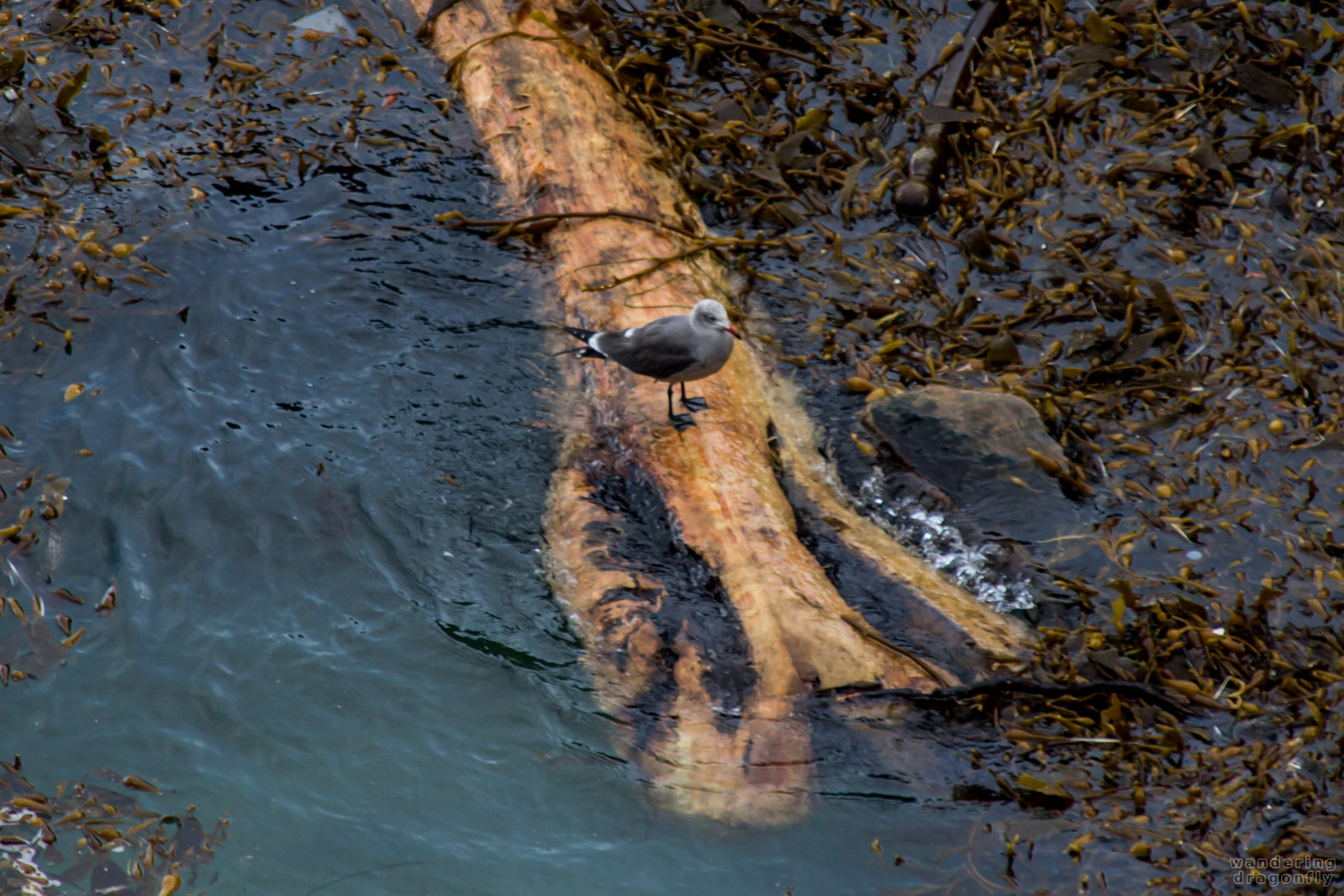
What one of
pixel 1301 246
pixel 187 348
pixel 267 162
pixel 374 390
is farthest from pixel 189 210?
pixel 1301 246

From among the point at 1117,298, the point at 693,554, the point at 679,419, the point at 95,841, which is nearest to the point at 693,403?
the point at 679,419

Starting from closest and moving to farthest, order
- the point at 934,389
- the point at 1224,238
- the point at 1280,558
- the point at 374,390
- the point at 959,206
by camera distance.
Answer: the point at 1280,558 → the point at 934,389 → the point at 374,390 → the point at 1224,238 → the point at 959,206

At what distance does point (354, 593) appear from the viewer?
4324 millimetres

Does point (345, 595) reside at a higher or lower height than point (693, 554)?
lower

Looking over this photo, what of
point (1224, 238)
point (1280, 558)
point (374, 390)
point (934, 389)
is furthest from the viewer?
point (1224, 238)

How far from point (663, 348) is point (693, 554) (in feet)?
3.02

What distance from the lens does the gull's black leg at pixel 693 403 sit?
4.45 m

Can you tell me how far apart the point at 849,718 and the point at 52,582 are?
342cm

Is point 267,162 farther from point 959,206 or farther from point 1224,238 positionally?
point 1224,238

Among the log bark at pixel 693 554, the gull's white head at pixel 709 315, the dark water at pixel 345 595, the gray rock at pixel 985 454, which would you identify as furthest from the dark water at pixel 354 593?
the gray rock at pixel 985 454

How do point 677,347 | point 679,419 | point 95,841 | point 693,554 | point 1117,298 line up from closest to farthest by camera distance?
1. point 95,841
2. point 693,554
3. point 677,347
4. point 679,419
5. point 1117,298

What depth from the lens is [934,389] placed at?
4.68m

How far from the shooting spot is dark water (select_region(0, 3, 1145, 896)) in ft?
11.8

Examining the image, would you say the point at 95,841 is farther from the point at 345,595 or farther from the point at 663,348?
the point at 663,348
